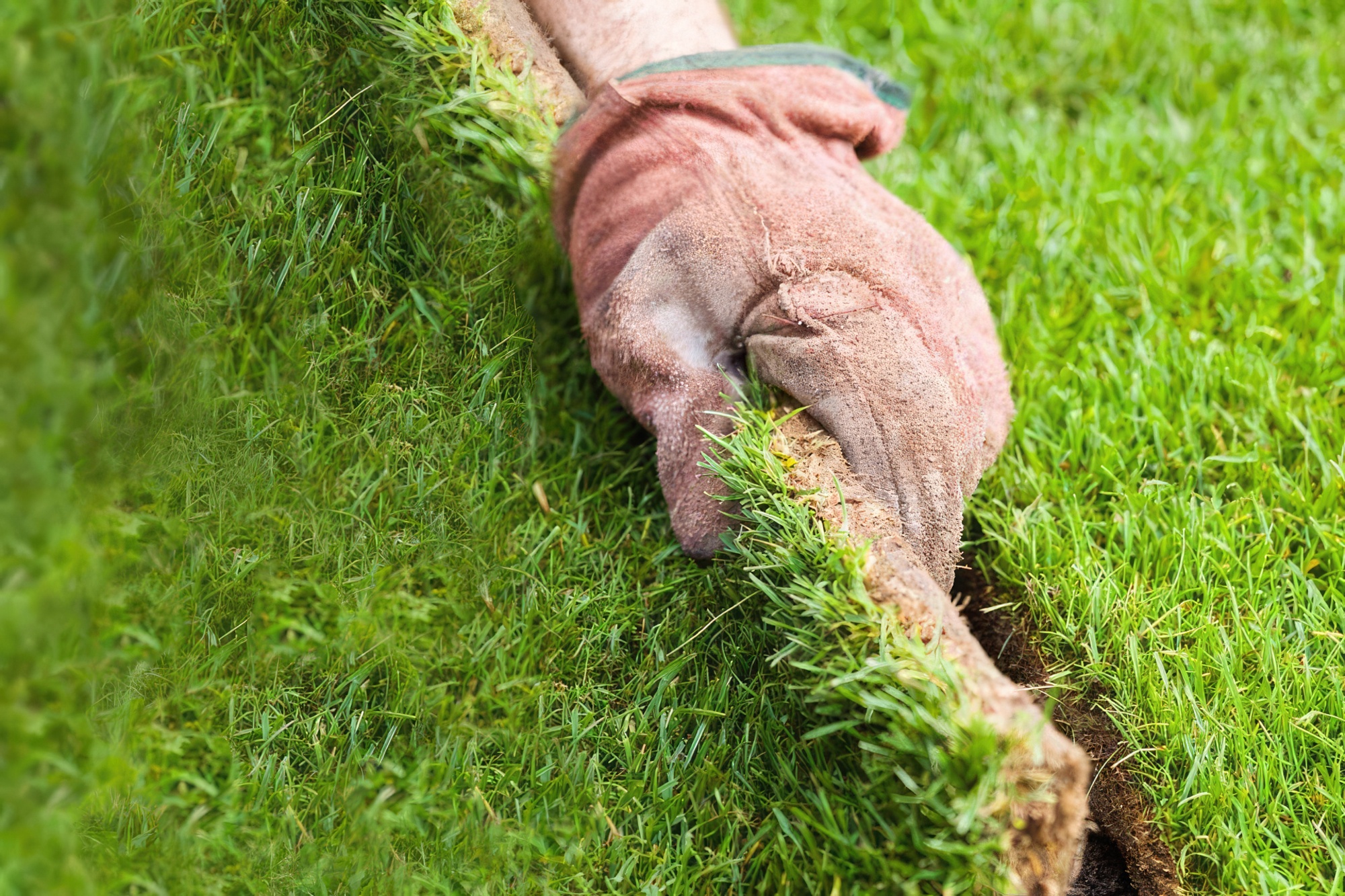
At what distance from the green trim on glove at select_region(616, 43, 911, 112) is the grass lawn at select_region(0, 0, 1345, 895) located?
1.02 ft

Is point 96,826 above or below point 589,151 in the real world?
below

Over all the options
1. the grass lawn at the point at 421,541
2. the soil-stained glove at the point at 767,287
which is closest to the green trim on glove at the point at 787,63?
the soil-stained glove at the point at 767,287

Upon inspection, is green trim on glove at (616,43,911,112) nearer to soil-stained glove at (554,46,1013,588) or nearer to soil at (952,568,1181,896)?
soil-stained glove at (554,46,1013,588)

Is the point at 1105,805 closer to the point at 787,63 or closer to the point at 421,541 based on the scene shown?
the point at 421,541

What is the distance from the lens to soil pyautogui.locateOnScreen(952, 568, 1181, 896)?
5.80ft

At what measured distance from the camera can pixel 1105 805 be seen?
1.85 meters

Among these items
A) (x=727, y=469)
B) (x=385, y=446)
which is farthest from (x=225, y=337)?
(x=727, y=469)

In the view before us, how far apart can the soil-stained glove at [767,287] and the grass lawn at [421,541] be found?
0.58 feet

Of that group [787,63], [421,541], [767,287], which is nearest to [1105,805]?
[767,287]

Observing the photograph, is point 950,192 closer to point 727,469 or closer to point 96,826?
point 727,469

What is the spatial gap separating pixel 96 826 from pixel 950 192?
8.48 ft

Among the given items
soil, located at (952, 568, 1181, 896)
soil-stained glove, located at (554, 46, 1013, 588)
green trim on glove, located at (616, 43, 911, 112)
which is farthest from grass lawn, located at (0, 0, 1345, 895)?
green trim on glove, located at (616, 43, 911, 112)

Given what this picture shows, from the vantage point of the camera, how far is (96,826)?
1.39 m

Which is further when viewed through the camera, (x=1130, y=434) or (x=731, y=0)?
(x=731, y=0)
